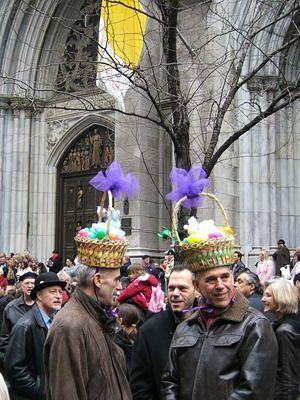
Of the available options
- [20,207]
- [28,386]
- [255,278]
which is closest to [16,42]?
[20,207]

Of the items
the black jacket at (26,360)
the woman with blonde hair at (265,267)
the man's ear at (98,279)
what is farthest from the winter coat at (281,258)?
the man's ear at (98,279)

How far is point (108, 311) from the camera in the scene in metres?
3.86

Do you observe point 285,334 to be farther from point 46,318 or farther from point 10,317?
point 10,317

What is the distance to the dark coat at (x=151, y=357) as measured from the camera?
458cm

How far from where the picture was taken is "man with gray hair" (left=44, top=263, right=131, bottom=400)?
137 inches

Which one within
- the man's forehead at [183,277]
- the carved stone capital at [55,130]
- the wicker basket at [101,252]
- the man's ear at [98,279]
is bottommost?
the man's forehead at [183,277]

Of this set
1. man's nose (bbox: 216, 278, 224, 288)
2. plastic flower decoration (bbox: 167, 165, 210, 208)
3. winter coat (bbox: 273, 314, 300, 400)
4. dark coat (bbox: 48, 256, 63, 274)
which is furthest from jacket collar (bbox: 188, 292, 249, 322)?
dark coat (bbox: 48, 256, 63, 274)

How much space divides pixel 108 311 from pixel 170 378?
0.58 meters

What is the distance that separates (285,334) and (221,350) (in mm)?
2040

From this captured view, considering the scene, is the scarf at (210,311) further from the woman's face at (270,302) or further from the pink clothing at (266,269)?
the pink clothing at (266,269)

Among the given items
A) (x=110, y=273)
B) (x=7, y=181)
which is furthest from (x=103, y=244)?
(x=7, y=181)

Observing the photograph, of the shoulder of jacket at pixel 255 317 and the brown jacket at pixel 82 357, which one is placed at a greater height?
the shoulder of jacket at pixel 255 317

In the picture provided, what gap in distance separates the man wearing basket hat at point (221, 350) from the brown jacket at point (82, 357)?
0.33 metres

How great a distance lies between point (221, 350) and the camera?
3307 mm
